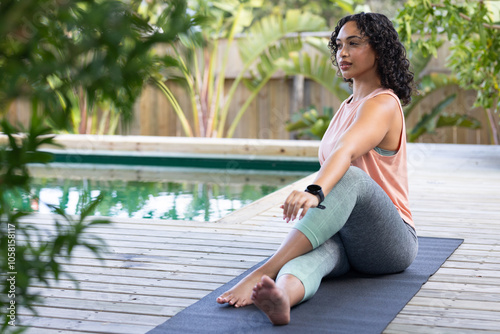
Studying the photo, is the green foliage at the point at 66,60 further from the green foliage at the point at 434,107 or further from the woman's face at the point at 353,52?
the green foliage at the point at 434,107

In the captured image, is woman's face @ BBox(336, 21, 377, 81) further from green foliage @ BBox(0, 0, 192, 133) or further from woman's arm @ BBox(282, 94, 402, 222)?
green foliage @ BBox(0, 0, 192, 133)

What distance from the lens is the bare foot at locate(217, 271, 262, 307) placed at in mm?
2273

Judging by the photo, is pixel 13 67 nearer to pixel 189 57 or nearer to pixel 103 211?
pixel 189 57

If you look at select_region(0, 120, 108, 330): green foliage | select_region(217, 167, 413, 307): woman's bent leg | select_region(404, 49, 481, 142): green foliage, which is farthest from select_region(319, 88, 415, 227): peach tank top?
select_region(404, 49, 481, 142): green foliage

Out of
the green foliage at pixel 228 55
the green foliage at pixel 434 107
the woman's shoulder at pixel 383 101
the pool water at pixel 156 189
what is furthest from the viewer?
the green foliage at pixel 228 55

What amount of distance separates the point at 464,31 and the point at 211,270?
3.55 metres

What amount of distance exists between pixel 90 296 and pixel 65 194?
3.80 metres

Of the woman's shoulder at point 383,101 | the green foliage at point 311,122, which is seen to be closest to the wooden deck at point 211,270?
the woman's shoulder at point 383,101

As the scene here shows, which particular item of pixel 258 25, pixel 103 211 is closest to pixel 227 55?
pixel 258 25

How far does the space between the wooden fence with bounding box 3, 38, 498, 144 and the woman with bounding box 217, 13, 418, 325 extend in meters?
6.38

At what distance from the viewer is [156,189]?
636 centimetres

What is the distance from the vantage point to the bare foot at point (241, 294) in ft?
7.46

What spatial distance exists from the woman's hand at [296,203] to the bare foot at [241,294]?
0.31m

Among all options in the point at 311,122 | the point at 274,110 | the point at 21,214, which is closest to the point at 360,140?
the point at 21,214
